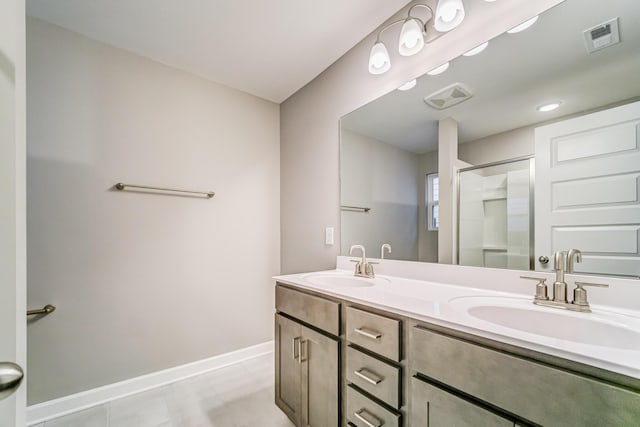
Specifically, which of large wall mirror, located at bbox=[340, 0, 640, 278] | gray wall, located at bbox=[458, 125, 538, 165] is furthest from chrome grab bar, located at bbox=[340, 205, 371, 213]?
gray wall, located at bbox=[458, 125, 538, 165]

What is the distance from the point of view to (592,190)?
926 millimetres

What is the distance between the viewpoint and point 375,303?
3.12 feet

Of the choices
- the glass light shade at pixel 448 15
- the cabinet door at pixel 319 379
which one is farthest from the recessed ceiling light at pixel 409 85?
the cabinet door at pixel 319 379

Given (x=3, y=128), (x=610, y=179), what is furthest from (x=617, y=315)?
(x=3, y=128)

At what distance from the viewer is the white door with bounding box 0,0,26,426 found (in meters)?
0.41

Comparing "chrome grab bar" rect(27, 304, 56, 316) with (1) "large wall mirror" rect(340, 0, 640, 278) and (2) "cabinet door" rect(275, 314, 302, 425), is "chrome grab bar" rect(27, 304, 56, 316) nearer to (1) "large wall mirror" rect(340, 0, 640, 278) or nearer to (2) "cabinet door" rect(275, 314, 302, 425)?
(2) "cabinet door" rect(275, 314, 302, 425)

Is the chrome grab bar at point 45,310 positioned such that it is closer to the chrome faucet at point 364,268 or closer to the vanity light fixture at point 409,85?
the chrome faucet at point 364,268

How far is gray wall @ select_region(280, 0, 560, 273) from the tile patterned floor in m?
0.94

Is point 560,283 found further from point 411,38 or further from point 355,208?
point 411,38

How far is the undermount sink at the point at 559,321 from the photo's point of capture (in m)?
0.72

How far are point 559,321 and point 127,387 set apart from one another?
2.37 metres

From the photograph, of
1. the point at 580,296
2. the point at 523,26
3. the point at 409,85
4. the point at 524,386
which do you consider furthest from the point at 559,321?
the point at 409,85

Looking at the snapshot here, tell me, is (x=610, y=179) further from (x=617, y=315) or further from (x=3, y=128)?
(x=3, y=128)

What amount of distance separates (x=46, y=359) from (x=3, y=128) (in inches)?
71.6
